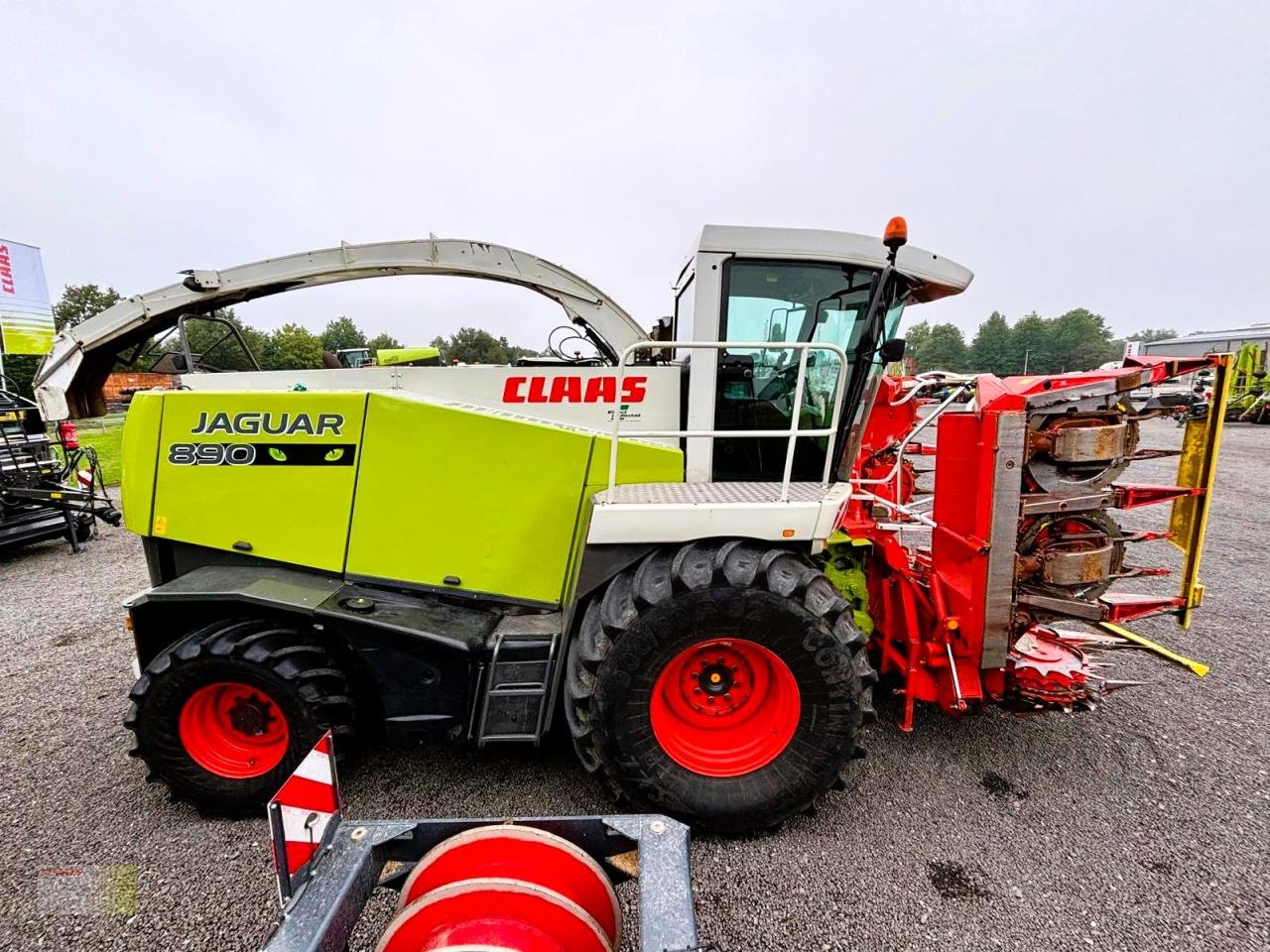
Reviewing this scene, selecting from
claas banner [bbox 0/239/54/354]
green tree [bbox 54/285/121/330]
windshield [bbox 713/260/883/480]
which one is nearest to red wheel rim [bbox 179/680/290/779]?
windshield [bbox 713/260/883/480]

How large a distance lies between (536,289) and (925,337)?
110m

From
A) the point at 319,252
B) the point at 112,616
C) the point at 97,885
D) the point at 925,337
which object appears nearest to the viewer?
the point at 97,885

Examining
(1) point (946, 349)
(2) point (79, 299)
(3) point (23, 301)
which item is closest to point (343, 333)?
(2) point (79, 299)

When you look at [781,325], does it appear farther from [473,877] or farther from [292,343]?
[292,343]

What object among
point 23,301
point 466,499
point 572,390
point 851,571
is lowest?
point 851,571

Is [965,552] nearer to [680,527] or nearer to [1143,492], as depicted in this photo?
[1143,492]

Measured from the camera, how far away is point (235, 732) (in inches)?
107

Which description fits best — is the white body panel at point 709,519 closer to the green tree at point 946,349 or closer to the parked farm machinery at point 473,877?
the parked farm machinery at point 473,877

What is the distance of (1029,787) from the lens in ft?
9.07

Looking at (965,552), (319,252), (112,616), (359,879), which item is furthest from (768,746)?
(112,616)

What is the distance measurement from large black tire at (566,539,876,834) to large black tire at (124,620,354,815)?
42.0 inches

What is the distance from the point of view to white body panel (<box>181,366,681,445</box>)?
3.14 m

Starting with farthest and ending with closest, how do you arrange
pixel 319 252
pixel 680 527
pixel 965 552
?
1. pixel 319 252
2. pixel 965 552
3. pixel 680 527

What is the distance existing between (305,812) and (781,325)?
2.73 meters
